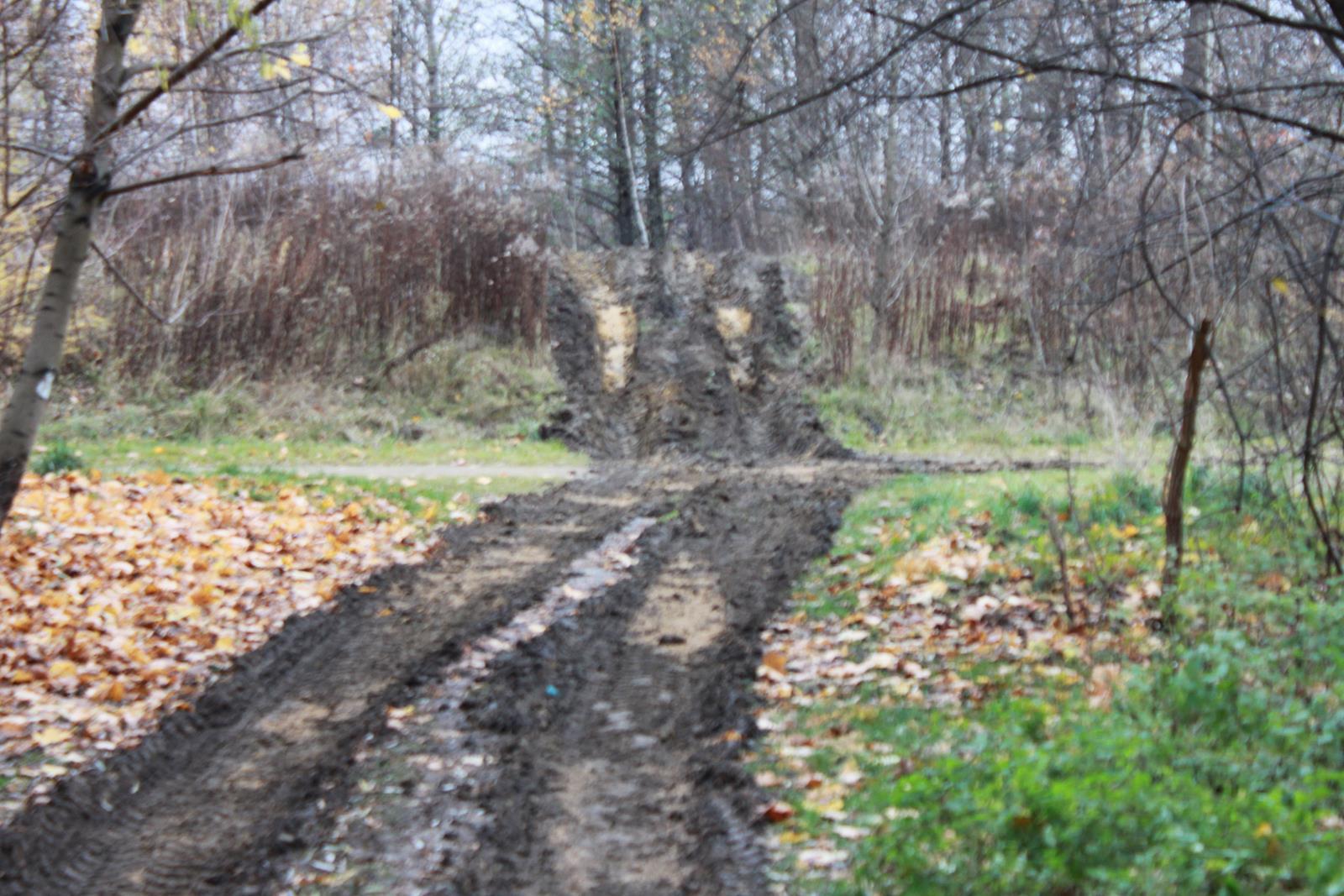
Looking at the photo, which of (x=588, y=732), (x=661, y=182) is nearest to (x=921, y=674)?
(x=588, y=732)

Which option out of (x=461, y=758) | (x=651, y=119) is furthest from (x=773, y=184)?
(x=461, y=758)

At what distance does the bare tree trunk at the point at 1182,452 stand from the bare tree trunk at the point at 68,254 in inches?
243

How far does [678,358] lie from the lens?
20.6m

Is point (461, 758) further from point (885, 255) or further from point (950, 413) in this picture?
point (885, 255)

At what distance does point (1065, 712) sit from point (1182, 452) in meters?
2.26

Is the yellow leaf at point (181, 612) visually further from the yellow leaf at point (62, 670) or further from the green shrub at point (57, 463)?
the green shrub at point (57, 463)

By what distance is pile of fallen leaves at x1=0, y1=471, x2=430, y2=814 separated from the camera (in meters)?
5.70

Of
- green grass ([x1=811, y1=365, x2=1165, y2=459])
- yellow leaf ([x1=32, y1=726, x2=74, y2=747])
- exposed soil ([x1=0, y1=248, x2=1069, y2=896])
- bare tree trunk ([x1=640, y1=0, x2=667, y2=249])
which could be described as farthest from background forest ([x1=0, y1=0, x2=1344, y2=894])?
bare tree trunk ([x1=640, y1=0, x2=667, y2=249])

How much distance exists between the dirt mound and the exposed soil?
21.7 feet

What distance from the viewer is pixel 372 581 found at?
8.33m

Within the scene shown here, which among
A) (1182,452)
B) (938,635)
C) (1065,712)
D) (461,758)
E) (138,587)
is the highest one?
(1182,452)

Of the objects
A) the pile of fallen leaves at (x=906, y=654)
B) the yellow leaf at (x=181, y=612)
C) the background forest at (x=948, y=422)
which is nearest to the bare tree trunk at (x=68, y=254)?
the background forest at (x=948, y=422)

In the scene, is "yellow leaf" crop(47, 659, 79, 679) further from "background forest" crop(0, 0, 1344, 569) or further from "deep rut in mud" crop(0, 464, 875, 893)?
"background forest" crop(0, 0, 1344, 569)

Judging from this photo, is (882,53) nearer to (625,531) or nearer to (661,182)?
(625,531)
